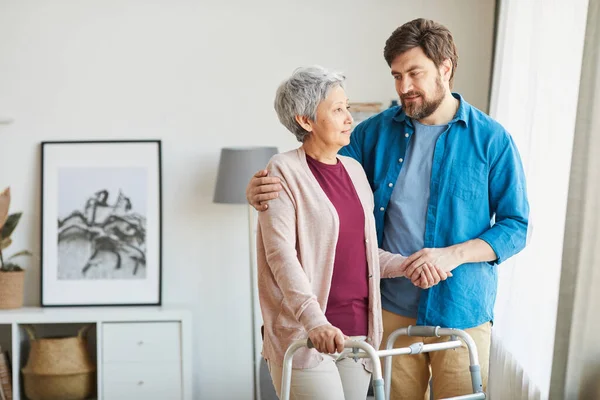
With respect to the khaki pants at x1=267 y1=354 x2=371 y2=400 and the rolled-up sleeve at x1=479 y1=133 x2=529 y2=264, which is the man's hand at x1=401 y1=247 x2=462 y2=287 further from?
the khaki pants at x1=267 y1=354 x2=371 y2=400

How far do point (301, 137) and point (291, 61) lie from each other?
2773 millimetres

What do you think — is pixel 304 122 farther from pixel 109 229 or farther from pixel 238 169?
pixel 109 229

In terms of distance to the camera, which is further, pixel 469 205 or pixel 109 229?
pixel 109 229

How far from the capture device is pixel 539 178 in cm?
315

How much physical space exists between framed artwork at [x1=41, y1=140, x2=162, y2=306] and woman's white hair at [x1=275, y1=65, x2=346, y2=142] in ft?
9.26

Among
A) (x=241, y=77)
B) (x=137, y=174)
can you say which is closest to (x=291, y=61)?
(x=241, y=77)

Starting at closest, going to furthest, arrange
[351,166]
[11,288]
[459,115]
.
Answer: [351,166] → [459,115] → [11,288]

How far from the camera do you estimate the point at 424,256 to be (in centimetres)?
221

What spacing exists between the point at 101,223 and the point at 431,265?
318 cm

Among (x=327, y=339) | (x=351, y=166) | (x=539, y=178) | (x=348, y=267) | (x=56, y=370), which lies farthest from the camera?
(x=56, y=370)

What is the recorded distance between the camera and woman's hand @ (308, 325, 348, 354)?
1898mm

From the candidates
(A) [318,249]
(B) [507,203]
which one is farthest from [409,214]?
(A) [318,249]

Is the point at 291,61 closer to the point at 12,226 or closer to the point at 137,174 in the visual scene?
the point at 137,174

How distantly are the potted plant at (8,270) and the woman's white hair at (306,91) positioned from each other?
306 cm
